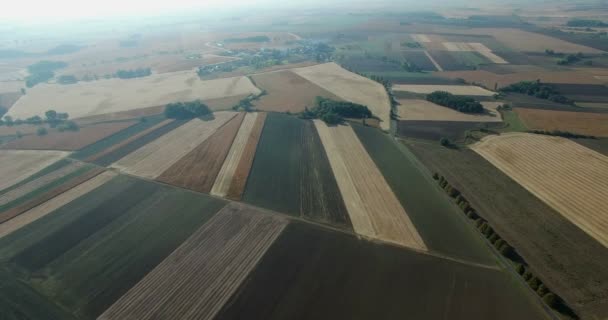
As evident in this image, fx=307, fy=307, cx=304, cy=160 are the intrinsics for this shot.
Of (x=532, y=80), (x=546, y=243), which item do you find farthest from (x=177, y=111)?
(x=532, y=80)

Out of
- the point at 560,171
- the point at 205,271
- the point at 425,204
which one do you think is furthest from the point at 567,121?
the point at 205,271

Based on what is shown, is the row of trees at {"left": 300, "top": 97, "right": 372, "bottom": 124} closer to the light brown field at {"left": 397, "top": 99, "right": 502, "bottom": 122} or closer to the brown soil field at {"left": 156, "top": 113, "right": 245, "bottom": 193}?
the light brown field at {"left": 397, "top": 99, "right": 502, "bottom": 122}

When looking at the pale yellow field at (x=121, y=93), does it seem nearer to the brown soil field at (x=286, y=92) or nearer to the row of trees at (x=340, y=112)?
the brown soil field at (x=286, y=92)

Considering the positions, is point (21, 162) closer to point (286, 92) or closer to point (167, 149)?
point (167, 149)

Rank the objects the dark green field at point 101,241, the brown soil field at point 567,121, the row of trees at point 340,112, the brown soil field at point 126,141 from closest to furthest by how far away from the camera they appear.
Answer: the dark green field at point 101,241 → the brown soil field at point 126,141 → the brown soil field at point 567,121 → the row of trees at point 340,112

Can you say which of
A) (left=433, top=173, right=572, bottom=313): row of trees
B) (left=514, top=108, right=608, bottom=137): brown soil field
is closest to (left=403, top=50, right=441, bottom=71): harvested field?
(left=514, top=108, right=608, bottom=137): brown soil field

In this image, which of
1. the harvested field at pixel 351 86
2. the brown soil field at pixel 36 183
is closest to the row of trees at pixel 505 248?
the harvested field at pixel 351 86
